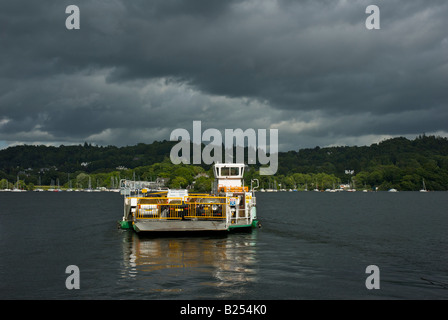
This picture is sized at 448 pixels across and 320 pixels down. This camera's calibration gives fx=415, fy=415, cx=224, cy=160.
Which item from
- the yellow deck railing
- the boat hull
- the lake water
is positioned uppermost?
the yellow deck railing

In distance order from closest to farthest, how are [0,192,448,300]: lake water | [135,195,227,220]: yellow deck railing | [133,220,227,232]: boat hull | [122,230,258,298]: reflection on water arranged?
[0,192,448,300]: lake water
[122,230,258,298]: reflection on water
[133,220,227,232]: boat hull
[135,195,227,220]: yellow deck railing

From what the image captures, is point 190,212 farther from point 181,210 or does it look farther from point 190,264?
point 190,264

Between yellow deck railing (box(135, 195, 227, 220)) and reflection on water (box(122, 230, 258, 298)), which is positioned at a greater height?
yellow deck railing (box(135, 195, 227, 220))

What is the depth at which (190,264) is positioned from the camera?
26.3m

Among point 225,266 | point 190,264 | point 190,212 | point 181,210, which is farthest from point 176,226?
point 225,266

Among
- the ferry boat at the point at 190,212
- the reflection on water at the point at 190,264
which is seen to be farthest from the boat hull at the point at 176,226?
the reflection on water at the point at 190,264

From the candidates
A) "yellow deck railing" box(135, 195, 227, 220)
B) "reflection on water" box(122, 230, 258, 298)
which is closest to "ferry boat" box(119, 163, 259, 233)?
"yellow deck railing" box(135, 195, 227, 220)

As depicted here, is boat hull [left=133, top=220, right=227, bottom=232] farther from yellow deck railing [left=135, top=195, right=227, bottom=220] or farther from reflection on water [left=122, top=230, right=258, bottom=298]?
yellow deck railing [left=135, top=195, right=227, bottom=220]

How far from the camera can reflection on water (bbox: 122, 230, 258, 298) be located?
68.9 ft

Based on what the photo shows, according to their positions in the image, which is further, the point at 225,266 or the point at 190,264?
the point at 190,264

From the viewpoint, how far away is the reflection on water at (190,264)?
2102 cm

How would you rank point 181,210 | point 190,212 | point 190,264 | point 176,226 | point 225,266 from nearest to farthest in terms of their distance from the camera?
point 225,266 < point 190,264 < point 176,226 < point 181,210 < point 190,212
